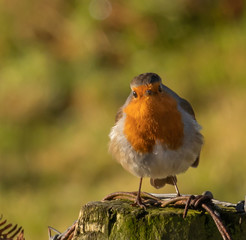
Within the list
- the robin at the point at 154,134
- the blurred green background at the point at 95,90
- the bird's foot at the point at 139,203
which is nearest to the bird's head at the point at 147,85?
the robin at the point at 154,134

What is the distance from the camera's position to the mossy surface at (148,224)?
69.0 inches

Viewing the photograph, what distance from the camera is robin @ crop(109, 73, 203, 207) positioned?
2.70 m

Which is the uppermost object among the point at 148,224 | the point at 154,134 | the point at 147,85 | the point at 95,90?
the point at 95,90

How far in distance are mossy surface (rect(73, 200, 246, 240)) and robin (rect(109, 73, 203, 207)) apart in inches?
32.5

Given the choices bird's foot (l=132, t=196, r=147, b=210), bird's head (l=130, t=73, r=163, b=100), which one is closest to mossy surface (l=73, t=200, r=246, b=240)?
bird's foot (l=132, t=196, r=147, b=210)

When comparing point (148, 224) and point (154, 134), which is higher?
point (154, 134)

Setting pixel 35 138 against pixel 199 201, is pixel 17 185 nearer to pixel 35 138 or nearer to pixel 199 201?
pixel 35 138

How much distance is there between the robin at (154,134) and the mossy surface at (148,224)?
825mm

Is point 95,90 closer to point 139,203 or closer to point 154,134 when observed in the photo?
point 154,134

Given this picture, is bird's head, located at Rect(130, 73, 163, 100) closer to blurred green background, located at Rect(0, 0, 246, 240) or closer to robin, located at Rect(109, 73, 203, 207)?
robin, located at Rect(109, 73, 203, 207)

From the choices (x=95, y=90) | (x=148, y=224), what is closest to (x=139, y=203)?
(x=148, y=224)

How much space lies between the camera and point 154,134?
2688 mm

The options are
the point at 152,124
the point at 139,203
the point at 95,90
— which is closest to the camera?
the point at 139,203

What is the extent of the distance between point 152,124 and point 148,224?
38.1 inches
